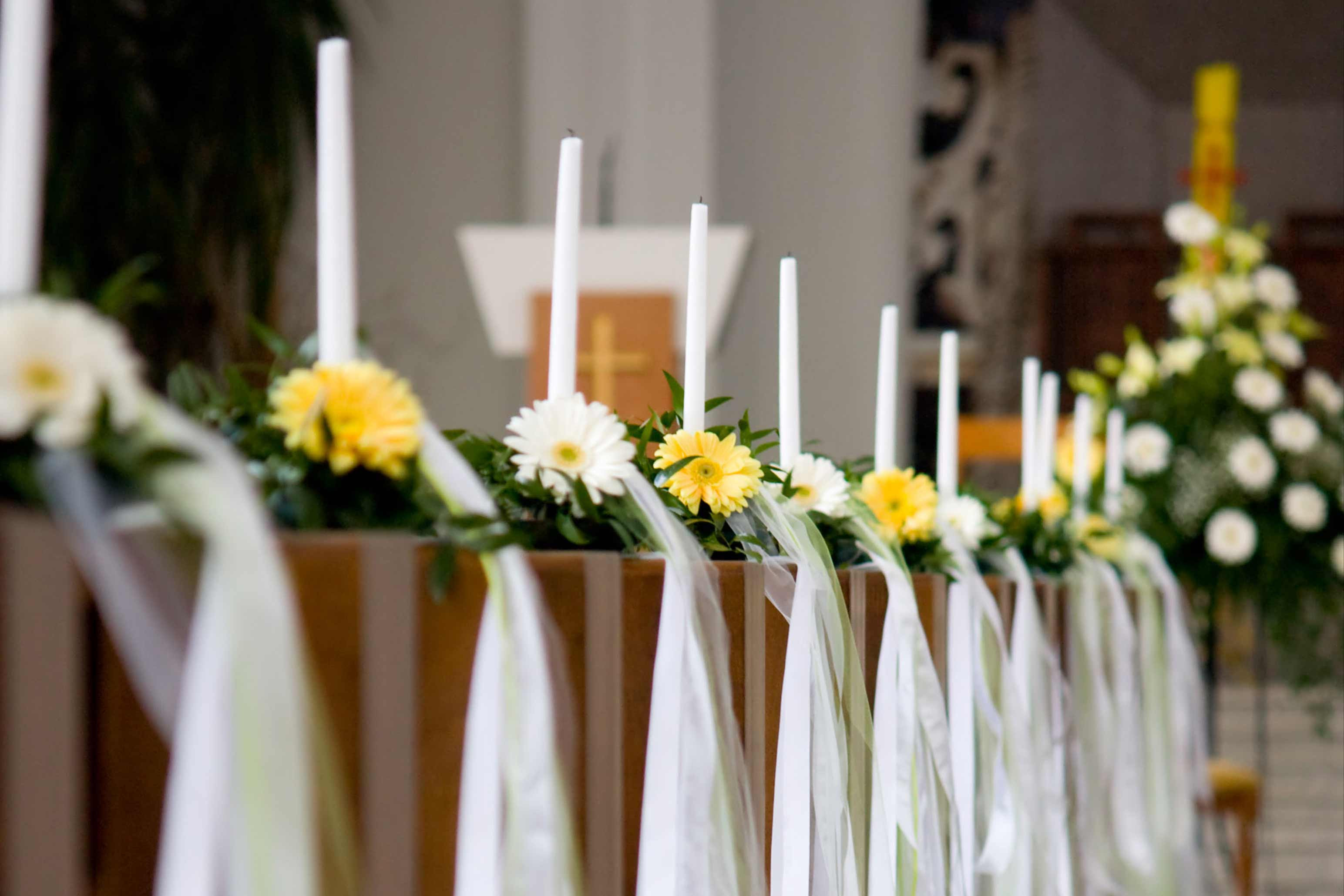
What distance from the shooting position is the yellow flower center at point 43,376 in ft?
1.36

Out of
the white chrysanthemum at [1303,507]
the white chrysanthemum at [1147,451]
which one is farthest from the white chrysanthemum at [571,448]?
the white chrysanthemum at [1303,507]

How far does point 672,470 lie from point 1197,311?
2247mm

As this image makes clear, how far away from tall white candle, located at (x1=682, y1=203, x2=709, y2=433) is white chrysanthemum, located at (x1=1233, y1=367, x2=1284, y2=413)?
2044mm

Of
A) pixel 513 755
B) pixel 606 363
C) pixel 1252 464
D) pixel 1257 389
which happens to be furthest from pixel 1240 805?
pixel 513 755

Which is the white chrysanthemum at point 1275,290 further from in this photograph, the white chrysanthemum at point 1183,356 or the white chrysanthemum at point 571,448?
the white chrysanthemum at point 571,448

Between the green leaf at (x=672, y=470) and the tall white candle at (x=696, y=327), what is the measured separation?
0.10 ft

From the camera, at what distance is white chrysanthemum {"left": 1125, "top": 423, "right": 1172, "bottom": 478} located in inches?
100

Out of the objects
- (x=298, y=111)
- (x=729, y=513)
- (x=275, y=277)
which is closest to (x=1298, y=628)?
(x=729, y=513)

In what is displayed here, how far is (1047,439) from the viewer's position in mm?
1788

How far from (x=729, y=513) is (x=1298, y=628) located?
7.48 feet

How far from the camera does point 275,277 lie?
416 cm

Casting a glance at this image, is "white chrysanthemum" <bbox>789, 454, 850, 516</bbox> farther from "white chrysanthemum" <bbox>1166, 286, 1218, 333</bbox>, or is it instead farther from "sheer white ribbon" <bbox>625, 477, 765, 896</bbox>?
"white chrysanthemum" <bbox>1166, 286, 1218, 333</bbox>

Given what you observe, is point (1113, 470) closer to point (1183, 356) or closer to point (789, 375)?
point (1183, 356)

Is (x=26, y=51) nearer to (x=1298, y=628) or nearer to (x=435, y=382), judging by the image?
(x=1298, y=628)
